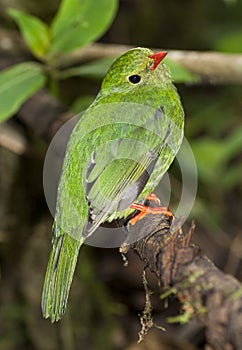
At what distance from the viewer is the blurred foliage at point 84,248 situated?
381cm

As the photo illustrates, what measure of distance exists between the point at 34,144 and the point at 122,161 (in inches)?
70.7

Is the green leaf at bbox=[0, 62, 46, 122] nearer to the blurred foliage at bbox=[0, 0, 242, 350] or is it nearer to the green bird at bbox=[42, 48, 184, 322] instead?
the blurred foliage at bbox=[0, 0, 242, 350]

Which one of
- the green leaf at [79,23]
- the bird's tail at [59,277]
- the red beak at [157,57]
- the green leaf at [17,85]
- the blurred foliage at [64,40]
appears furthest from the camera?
the green leaf at [79,23]

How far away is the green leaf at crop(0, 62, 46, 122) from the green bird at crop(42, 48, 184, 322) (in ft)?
1.86

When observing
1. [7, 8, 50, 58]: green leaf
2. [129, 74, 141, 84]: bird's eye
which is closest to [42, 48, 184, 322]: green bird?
[129, 74, 141, 84]: bird's eye

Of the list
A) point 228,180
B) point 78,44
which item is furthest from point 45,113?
point 228,180

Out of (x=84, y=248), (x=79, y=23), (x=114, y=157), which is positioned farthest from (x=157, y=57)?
(x=84, y=248)

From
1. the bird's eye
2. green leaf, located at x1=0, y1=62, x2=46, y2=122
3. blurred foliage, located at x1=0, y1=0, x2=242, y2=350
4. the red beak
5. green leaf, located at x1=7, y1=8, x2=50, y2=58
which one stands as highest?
the red beak

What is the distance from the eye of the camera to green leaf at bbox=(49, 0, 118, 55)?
3730mm

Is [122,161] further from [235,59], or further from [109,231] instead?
[235,59]

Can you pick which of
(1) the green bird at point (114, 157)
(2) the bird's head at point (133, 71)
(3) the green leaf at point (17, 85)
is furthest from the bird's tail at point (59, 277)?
(3) the green leaf at point (17, 85)

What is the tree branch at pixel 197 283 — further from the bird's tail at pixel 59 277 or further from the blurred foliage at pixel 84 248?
the blurred foliage at pixel 84 248

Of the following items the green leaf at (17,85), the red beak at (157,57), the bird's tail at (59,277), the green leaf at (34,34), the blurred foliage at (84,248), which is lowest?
the blurred foliage at (84,248)

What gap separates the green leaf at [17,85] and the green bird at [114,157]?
1.86ft
